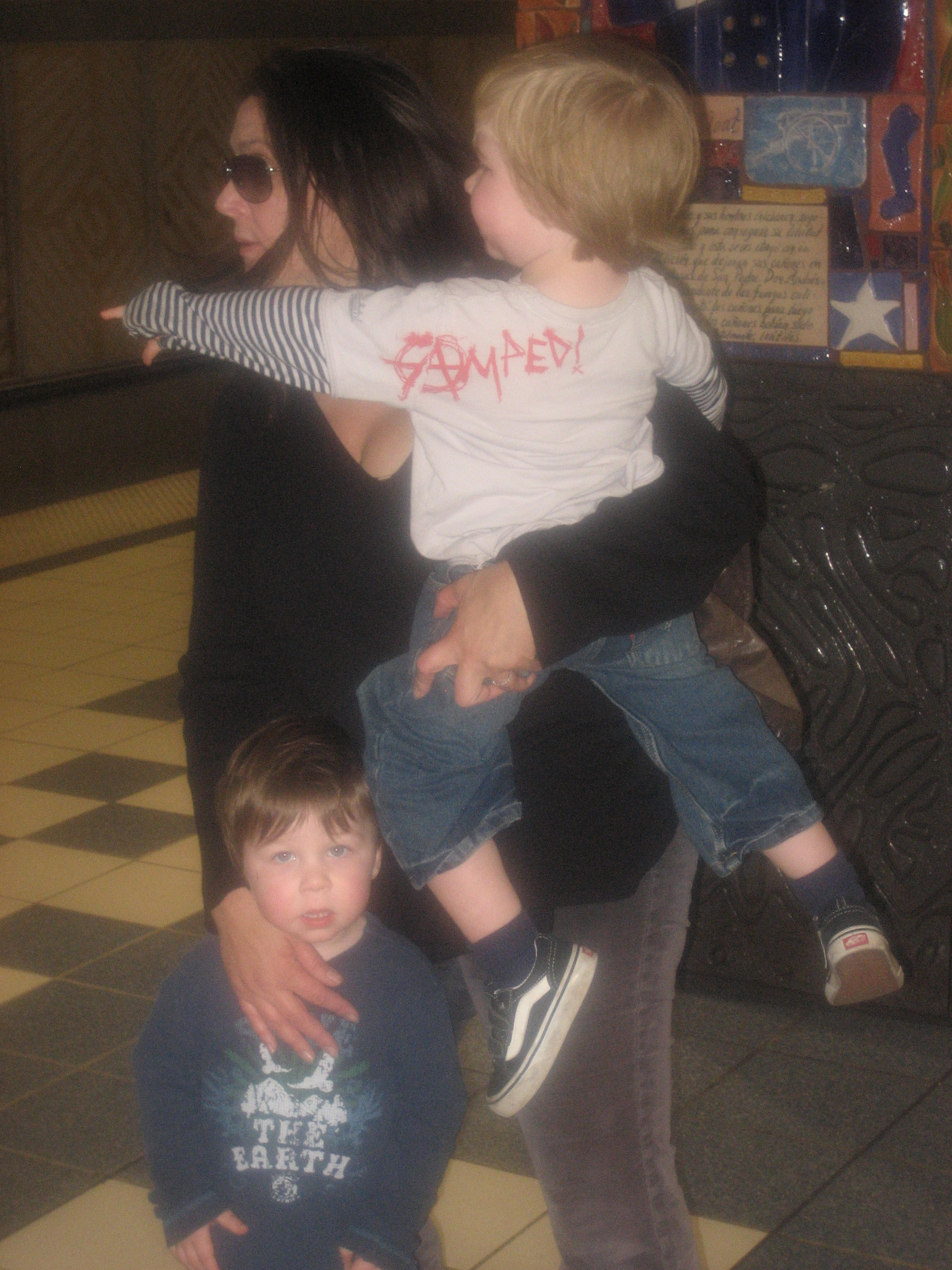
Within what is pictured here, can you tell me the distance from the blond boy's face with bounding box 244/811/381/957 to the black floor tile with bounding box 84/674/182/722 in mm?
3944

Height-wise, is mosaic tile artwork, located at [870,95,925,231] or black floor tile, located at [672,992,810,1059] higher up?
mosaic tile artwork, located at [870,95,925,231]

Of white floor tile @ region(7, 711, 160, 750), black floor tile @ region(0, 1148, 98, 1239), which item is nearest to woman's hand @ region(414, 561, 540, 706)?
black floor tile @ region(0, 1148, 98, 1239)

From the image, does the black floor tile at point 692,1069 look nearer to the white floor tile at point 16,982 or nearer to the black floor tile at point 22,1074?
the black floor tile at point 22,1074

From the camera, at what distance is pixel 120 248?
910cm

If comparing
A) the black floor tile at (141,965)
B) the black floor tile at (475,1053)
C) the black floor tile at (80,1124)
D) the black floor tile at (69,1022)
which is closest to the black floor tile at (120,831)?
the black floor tile at (141,965)

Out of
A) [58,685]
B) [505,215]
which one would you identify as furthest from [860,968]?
[58,685]

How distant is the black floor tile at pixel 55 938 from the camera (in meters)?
3.91

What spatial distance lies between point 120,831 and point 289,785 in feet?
10.3

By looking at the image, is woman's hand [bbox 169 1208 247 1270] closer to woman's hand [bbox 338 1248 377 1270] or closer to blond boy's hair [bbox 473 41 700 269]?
woman's hand [bbox 338 1248 377 1270]

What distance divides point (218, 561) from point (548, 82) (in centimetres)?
60

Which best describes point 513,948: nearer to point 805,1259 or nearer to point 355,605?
point 355,605

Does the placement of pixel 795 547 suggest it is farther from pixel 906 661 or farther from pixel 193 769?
pixel 193 769

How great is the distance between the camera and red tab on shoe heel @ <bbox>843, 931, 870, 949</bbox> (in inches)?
74.5

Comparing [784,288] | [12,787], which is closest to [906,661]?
[784,288]
